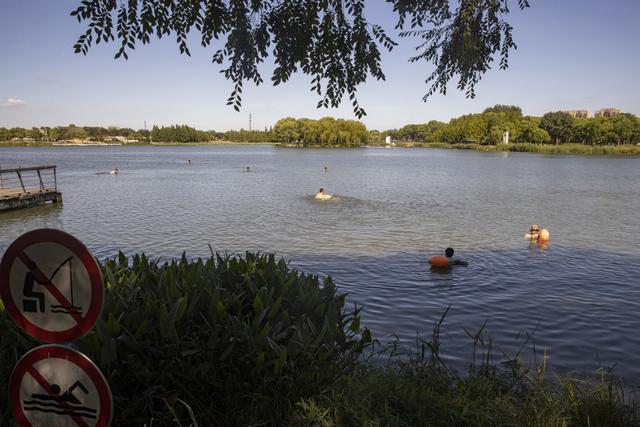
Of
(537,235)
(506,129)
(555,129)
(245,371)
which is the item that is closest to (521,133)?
(506,129)

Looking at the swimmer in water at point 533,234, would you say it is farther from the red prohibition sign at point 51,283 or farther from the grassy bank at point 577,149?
the grassy bank at point 577,149

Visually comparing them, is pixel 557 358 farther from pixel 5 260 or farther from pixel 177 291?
pixel 5 260

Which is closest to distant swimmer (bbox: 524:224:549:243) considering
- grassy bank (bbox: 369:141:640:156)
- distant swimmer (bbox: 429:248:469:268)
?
distant swimmer (bbox: 429:248:469:268)

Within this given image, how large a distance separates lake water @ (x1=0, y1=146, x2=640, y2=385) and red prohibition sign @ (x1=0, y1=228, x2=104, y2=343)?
7481mm

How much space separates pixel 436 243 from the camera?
19.8 meters

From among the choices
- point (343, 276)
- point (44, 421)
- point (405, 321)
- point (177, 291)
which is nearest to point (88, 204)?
point (343, 276)

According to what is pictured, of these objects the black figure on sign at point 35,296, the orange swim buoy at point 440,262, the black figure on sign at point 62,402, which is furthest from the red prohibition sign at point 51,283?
the orange swim buoy at point 440,262

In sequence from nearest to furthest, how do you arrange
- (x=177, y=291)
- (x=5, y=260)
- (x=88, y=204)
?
(x=5, y=260), (x=177, y=291), (x=88, y=204)

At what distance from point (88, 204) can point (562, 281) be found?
29.5 metres

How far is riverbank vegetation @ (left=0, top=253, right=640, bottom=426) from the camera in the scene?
14.2 ft

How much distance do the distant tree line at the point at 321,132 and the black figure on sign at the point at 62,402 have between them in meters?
179

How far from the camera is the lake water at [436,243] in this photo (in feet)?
34.7

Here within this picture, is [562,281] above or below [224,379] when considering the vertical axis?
below

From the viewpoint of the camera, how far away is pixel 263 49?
677 centimetres
